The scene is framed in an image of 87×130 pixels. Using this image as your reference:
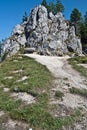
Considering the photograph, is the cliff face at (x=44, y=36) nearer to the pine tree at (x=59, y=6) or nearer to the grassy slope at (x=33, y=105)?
the pine tree at (x=59, y=6)

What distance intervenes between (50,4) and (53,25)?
36634mm

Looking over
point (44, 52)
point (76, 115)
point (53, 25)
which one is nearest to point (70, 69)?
point (76, 115)

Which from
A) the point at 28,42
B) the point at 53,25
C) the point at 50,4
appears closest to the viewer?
the point at 28,42

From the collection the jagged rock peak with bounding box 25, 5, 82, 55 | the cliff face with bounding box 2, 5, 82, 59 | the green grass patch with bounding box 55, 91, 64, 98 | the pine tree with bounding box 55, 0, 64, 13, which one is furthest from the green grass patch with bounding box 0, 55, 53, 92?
the pine tree with bounding box 55, 0, 64, 13

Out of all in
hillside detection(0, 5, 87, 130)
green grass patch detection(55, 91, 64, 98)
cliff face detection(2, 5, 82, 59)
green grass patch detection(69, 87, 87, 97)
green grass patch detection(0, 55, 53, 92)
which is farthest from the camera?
cliff face detection(2, 5, 82, 59)

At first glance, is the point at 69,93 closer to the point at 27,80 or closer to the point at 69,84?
the point at 69,84

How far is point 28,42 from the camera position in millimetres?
97750

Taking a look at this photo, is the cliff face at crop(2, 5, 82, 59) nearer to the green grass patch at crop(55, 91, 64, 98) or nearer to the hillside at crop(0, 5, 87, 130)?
the hillside at crop(0, 5, 87, 130)

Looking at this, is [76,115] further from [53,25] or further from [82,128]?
[53,25]

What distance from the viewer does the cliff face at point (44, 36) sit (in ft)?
301

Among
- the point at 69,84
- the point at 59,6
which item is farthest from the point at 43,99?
the point at 59,6

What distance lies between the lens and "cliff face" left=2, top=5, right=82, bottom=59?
91.8 m

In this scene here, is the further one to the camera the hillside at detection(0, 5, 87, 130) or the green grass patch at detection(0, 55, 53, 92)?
the green grass patch at detection(0, 55, 53, 92)

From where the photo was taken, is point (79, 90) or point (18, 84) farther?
point (18, 84)
